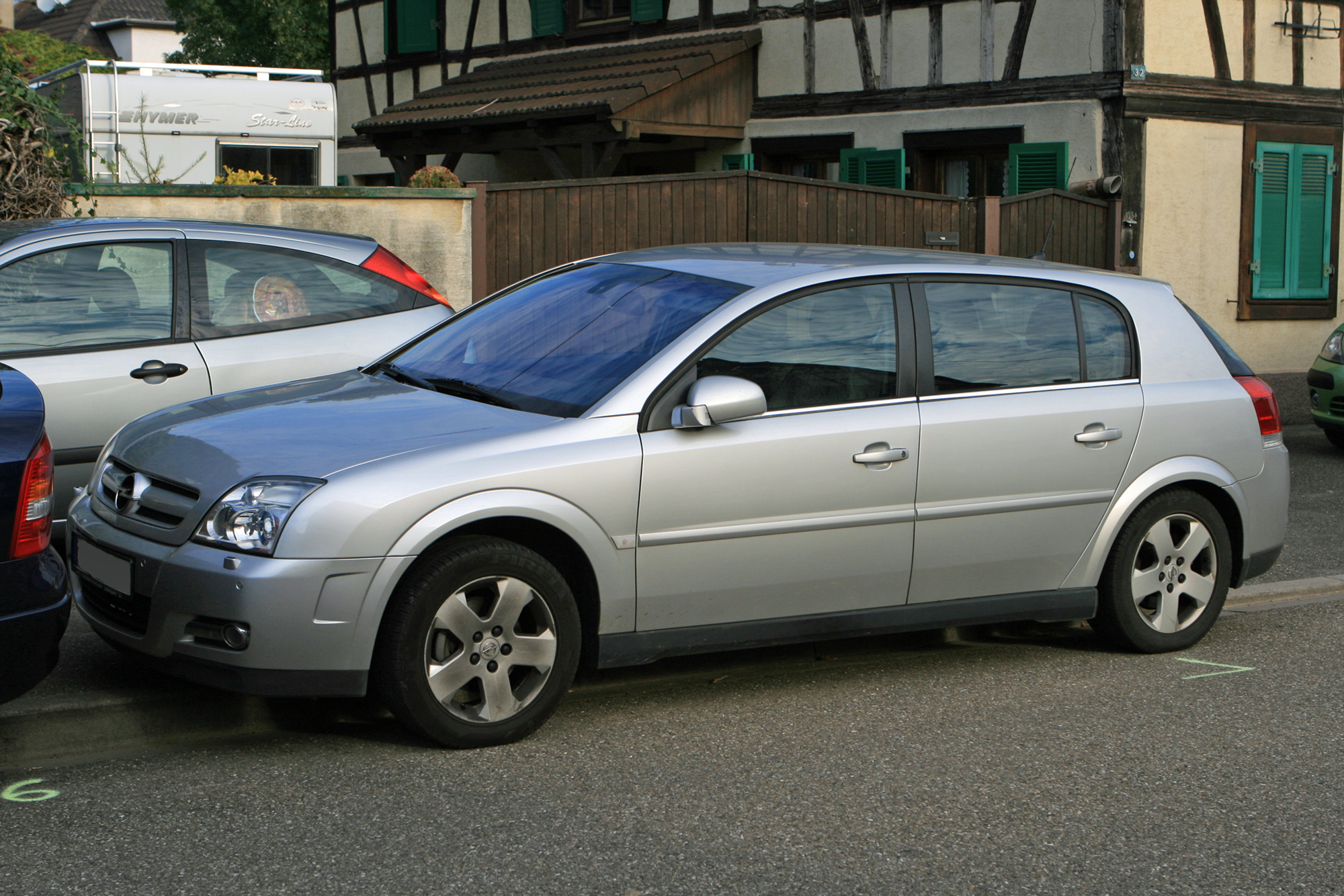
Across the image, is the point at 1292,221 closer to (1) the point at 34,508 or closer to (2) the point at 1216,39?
(2) the point at 1216,39

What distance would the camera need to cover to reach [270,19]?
3266 centimetres

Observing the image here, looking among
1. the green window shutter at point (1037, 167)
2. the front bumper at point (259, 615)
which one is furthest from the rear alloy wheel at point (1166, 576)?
the green window shutter at point (1037, 167)

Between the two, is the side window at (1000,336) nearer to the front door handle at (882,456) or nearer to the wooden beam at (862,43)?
the front door handle at (882,456)

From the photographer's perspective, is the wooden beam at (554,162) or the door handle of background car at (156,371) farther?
the wooden beam at (554,162)

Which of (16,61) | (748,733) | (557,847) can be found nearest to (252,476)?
(557,847)

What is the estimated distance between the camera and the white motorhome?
15.6 metres

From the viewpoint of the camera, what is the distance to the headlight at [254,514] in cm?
436

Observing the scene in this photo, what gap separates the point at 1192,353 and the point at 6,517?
4.46 m

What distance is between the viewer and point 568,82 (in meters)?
18.3

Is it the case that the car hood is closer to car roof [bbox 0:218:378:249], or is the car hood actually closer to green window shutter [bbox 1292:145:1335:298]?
car roof [bbox 0:218:378:249]

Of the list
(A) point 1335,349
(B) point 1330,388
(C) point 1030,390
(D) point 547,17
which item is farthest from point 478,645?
(D) point 547,17

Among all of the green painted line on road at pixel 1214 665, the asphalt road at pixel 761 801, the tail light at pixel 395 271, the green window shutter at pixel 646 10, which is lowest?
the green painted line on road at pixel 1214 665

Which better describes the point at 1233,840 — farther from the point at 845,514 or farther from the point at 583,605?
the point at 583,605

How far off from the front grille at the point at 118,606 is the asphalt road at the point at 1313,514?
17.6 feet
